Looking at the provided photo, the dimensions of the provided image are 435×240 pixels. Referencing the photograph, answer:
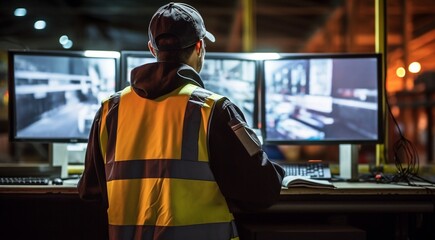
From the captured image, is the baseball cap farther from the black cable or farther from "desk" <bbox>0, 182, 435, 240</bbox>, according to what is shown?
the black cable

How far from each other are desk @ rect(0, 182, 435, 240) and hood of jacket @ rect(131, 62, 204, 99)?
2.47ft

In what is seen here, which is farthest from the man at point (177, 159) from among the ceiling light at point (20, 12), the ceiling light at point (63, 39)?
the ceiling light at point (20, 12)

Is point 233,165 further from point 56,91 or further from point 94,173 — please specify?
point 56,91

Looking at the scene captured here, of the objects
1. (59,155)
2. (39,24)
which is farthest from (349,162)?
(39,24)

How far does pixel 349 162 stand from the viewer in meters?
2.63

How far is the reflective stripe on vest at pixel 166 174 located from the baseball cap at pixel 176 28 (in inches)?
5.8

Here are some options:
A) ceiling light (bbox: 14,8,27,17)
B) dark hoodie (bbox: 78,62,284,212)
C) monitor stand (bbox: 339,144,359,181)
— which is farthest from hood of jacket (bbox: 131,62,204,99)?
ceiling light (bbox: 14,8,27,17)

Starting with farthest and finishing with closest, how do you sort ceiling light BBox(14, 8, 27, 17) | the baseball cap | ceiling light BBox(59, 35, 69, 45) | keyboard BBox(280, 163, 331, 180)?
ceiling light BBox(14, 8, 27, 17), ceiling light BBox(59, 35, 69, 45), keyboard BBox(280, 163, 331, 180), the baseball cap

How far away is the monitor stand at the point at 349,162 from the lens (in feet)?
8.59

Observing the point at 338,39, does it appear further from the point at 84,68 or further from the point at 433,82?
the point at 84,68

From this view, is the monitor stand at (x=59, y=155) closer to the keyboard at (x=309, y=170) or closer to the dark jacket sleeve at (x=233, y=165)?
the keyboard at (x=309, y=170)

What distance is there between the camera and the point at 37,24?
3766 mm

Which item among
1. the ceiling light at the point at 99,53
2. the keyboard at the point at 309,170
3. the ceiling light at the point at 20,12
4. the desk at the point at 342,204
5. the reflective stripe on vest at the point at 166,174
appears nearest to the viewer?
the reflective stripe on vest at the point at 166,174

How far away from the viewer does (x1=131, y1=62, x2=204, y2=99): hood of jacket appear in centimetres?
158
